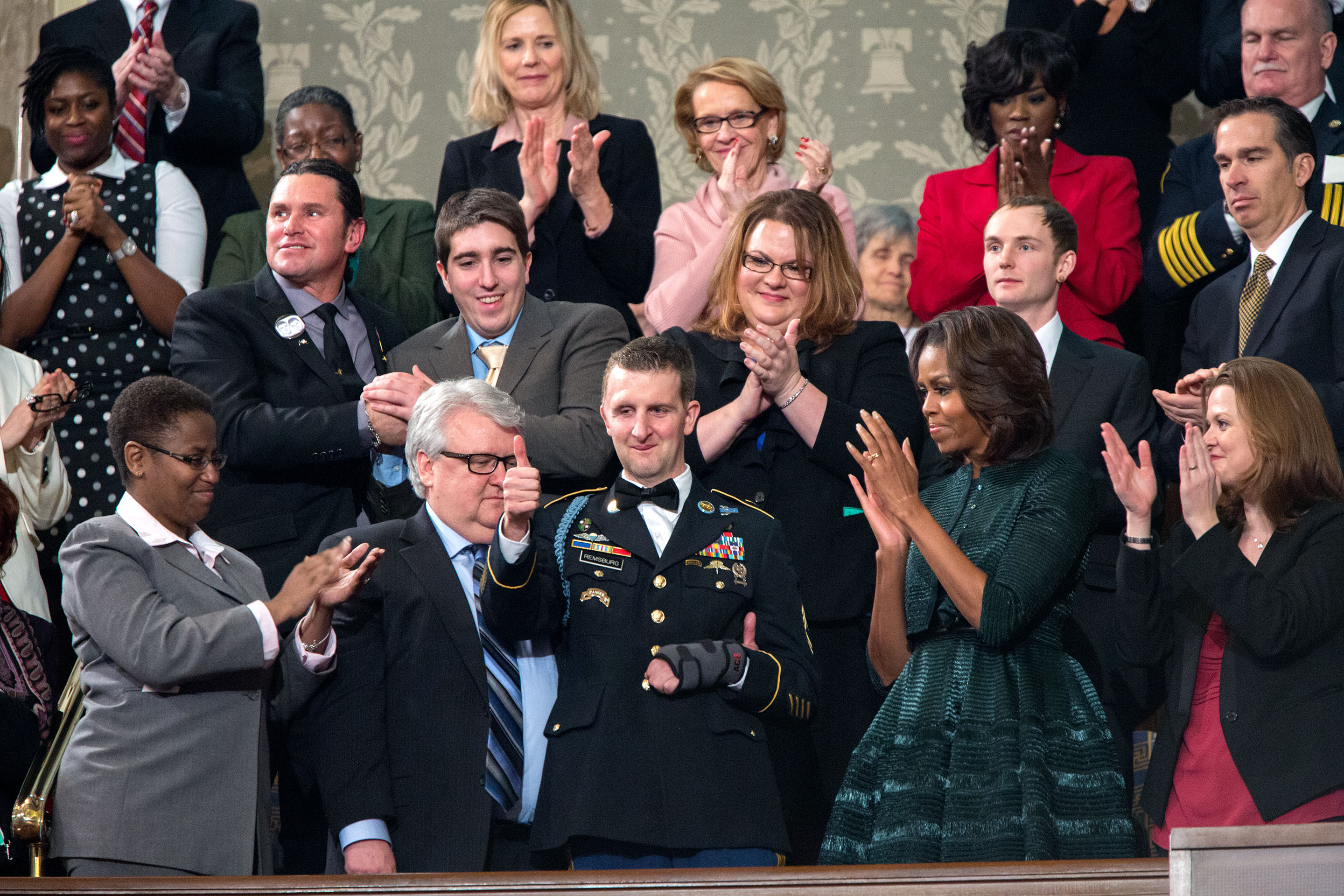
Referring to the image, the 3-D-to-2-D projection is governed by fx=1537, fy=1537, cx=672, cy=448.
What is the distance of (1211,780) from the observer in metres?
2.58

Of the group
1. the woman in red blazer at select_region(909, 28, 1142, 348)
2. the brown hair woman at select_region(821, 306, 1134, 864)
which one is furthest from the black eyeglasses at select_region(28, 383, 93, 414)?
the woman in red blazer at select_region(909, 28, 1142, 348)

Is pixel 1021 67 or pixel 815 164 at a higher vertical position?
pixel 1021 67

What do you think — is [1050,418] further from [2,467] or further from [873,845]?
[2,467]

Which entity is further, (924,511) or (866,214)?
(866,214)

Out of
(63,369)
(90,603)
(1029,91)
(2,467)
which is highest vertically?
(1029,91)

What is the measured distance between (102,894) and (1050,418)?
1.70 metres

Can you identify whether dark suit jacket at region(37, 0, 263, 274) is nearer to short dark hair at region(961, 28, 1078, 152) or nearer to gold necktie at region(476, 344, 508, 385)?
gold necktie at region(476, 344, 508, 385)

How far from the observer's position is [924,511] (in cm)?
261

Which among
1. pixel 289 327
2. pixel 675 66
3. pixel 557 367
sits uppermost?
pixel 675 66

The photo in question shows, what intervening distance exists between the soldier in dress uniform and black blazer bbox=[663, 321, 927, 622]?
11.2 inches

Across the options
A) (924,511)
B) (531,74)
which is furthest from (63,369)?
(924,511)

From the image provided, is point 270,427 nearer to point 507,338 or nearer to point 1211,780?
point 507,338

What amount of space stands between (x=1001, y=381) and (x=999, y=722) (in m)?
0.59

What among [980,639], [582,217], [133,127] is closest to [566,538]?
[980,639]
